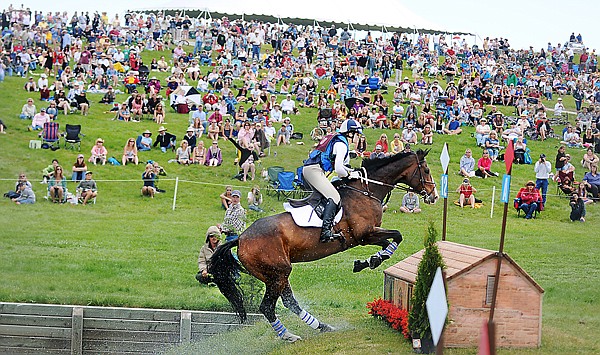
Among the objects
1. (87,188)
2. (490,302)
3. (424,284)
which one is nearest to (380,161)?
(424,284)

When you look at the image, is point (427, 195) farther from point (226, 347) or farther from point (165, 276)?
point (165, 276)

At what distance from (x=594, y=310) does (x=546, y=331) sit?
7.90 feet

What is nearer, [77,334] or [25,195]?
[77,334]

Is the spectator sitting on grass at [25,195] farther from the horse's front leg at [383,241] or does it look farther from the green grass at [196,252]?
the horse's front leg at [383,241]

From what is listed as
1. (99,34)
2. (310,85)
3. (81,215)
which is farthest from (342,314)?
(99,34)

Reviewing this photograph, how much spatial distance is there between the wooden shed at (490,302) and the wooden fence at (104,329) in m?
3.71

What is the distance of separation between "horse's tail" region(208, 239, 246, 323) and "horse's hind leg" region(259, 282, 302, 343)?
60 cm

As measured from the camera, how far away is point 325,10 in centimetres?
4959

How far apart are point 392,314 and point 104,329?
14.8 feet

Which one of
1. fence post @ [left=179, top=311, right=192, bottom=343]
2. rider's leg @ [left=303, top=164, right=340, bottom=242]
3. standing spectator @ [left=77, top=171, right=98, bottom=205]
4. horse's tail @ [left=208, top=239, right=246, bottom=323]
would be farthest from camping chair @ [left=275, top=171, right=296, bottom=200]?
rider's leg @ [left=303, top=164, right=340, bottom=242]

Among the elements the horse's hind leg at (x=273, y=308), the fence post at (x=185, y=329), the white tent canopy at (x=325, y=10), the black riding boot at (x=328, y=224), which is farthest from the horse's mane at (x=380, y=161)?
the white tent canopy at (x=325, y=10)

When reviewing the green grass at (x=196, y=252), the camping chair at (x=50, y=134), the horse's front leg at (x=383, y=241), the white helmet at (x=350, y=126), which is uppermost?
the white helmet at (x=350, y=126)

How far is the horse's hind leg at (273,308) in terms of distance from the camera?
11.4 meters

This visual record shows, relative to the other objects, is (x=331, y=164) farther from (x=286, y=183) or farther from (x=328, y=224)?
(x=286, y=183)
